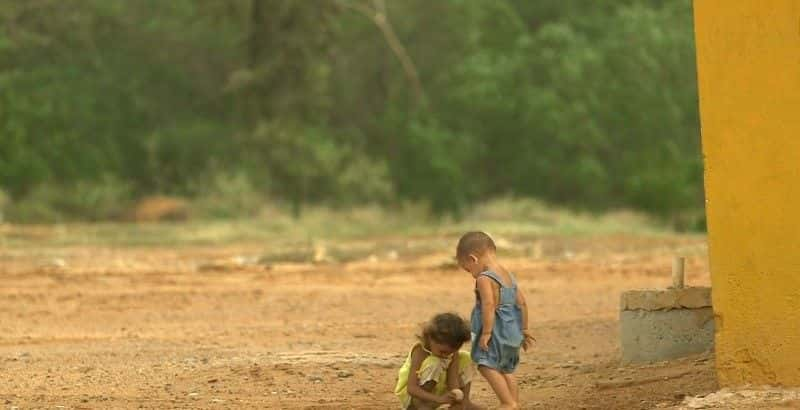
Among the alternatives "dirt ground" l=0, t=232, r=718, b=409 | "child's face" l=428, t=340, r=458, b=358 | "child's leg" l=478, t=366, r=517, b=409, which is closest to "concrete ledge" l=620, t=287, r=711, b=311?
"dirt ground" l=0, t=232, r=718, b=409

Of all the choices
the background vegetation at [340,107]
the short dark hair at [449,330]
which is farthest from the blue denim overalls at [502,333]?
the background vegetation at [340,107]

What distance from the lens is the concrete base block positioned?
984cm

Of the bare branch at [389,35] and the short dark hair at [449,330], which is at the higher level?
the bare branch at [389,35]

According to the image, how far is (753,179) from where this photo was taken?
775cm

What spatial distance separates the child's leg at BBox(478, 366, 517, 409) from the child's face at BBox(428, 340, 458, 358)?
0.31 meters

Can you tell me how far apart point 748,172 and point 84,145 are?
29.9 m

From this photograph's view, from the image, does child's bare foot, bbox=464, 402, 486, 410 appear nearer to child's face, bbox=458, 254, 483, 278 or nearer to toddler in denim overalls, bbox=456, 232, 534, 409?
toddler in denim overalls, bbox=456, 232, 534, 409

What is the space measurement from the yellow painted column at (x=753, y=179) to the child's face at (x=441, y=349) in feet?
4.71

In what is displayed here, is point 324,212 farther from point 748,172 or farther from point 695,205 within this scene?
point 748,172

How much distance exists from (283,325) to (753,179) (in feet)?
22.9

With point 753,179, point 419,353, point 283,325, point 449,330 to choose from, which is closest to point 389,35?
point 283,325

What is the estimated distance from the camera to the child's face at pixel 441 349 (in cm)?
841

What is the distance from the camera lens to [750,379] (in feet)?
25.9

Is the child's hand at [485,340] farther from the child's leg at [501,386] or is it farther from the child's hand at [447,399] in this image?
the child's hand at [447,399]
